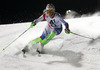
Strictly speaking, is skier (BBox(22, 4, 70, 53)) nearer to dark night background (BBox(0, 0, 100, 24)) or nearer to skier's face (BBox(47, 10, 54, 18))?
skier's face (BBox(47, 10, 54, 18))

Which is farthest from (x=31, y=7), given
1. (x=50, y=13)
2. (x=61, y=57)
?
(x=61, y=57)

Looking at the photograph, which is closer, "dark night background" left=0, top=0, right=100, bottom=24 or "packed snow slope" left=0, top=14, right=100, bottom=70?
"packed snow slope" left=0, top=14, right=100, bottom=70

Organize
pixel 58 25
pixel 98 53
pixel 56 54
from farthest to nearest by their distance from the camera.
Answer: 1. pixel 58 25
2. pixel 56 54
3. pixel 98 53

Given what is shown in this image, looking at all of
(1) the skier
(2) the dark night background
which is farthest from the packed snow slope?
(2) the dark night background

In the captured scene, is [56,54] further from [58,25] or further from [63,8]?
[63,8]

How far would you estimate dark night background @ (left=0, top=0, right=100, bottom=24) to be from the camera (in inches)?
396

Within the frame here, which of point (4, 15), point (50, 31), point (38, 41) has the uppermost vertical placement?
point (4, 15)

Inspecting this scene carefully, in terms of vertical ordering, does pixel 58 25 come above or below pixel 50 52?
above

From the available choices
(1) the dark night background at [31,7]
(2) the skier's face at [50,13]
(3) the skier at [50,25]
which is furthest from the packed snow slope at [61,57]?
(1) the dark night background at [31,7]

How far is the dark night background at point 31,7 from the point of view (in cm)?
1007

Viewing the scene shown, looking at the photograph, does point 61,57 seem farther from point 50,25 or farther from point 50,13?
point 50,13

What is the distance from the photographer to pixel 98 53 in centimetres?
326

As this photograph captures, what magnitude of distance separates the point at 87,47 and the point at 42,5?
24.0 ft

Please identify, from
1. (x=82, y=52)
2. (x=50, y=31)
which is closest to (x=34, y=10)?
(x=50, y=31)
